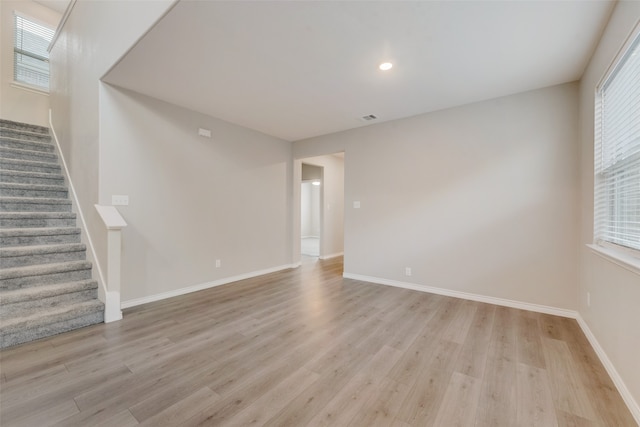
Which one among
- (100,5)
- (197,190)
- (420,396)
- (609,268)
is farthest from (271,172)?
(609,268)

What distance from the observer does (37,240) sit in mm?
2936

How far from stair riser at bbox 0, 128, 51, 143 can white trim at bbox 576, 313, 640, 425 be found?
7.21 metres

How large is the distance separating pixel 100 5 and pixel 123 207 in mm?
2276

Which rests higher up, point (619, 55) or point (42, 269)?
point (619, 55)

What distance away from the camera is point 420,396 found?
1618mm

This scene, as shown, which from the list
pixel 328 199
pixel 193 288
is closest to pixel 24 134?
pixel 193 288

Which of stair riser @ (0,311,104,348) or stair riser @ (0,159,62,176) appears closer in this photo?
stair riser @ (0,311,104,348)

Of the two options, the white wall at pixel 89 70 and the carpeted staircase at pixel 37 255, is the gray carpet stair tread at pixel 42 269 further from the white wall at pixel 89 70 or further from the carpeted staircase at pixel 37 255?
the white wall at pixel 89 70

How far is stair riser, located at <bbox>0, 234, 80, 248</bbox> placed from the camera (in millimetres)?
2780

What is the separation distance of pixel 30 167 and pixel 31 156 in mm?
354

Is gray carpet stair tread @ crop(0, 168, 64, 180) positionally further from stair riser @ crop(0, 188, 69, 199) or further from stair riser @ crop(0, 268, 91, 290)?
stair riser @ crop(0, 268, 91, 290)

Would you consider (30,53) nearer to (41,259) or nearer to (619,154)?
(41,259)

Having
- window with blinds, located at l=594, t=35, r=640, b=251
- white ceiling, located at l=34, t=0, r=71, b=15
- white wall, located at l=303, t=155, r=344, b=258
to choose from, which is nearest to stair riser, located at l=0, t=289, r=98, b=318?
white wall, located at l=303, t=155, r=344, b=258

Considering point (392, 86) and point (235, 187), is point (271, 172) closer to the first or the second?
point (235, 187)
